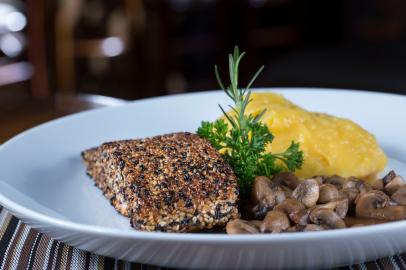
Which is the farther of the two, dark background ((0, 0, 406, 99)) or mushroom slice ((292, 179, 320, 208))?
dark background ((0, 0, 406, 99))

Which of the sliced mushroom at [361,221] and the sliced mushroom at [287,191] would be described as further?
the sliced mushroom at [287,191]

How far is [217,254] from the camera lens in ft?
3.26

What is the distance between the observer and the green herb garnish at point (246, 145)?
1499 mm

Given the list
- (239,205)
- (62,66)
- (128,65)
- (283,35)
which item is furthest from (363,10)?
(239,205)

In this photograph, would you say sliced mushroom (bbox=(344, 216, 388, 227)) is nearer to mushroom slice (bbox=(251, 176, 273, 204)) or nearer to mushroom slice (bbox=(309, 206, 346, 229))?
mushroom slice (bbox=(309, 206, 346, 229))

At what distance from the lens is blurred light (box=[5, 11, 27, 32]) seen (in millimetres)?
4750

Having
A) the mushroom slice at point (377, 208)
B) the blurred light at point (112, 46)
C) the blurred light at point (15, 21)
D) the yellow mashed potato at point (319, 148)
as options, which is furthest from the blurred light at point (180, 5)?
the mushroom slice at point (377, 208)

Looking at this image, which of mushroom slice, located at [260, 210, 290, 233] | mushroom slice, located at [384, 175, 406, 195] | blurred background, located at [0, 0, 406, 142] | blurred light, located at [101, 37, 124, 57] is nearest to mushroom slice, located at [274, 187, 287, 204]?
mushroom slice, located at [260, 210, 290, 233]

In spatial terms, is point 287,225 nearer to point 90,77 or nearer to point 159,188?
point 159,188

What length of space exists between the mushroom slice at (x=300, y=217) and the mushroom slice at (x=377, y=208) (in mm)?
112

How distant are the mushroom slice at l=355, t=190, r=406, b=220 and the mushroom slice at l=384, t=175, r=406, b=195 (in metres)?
0.09

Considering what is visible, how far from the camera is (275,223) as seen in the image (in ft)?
A: 3.88

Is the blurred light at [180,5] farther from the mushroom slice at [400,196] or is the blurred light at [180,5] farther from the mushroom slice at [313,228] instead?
the mushroom slice at [313,228]

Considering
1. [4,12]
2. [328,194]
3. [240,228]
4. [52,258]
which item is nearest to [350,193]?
[328,194]
